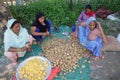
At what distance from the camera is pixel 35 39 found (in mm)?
5840

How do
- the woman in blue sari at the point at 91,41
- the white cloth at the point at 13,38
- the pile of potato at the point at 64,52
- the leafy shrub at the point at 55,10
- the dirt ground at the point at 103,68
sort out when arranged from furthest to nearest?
the leafy shrub at the point at 55,10 < the woman in blue sari at the point at 91,41 < the pile of potato at the point at 64,52 < the white cloth at the point at 13,38 < the dirt ground at the point at 103,68

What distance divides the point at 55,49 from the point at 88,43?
0.77m

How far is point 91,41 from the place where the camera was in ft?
17.6

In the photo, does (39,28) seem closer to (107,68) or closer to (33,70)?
(33,70)

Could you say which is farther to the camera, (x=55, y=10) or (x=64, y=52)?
(x=55, y=10)

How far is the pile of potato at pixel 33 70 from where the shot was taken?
4.61 metres

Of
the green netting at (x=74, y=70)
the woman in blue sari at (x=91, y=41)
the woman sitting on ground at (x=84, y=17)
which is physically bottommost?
the green netting at (x=74, y=70)

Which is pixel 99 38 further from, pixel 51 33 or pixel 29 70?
pixel 29 70

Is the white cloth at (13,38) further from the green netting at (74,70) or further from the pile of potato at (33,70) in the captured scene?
the pile of potato at (33,70)

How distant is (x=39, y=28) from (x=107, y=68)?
5.99 ft

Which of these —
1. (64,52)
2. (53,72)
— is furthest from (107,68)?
(53,72)

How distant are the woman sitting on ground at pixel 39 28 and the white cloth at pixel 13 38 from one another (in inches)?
14.9

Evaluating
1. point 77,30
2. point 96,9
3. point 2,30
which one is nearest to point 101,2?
point 96,9

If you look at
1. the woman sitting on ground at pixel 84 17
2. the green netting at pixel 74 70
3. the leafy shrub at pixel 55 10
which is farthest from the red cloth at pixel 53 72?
the leafy shrub at pixel 55 10
